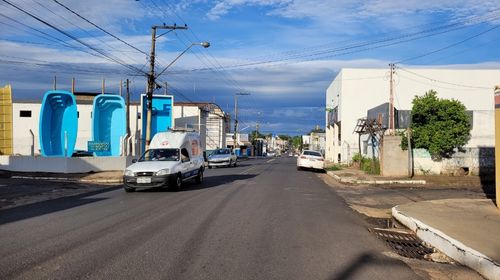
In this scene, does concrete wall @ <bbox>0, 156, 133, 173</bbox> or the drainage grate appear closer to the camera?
the drainage grate

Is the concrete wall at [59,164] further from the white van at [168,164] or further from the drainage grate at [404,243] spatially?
the drainage grate at [404,243]

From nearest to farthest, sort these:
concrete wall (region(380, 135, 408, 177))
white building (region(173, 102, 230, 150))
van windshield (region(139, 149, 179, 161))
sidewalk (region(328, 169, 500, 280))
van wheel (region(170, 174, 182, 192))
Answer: sidewalk (region(328, 169, 500, 280)), van wheel (region(170, 174, 182, 192)), van windshield (region(139, 149, 179, 161)), concrete wall (region(380, 135, 408, 177)), white building (region(173, 102, 230, 150))

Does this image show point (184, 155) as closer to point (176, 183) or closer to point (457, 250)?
point (176, 183)

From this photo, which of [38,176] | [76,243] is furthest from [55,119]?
[76,243]

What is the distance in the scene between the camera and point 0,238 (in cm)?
873

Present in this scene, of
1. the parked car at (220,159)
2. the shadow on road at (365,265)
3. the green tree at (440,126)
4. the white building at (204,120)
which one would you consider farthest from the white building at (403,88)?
the shadow on road at (365,265)

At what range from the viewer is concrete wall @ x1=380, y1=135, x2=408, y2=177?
26.5 m

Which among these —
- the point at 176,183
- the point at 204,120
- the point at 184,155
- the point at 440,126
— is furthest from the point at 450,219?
the point at 204,120

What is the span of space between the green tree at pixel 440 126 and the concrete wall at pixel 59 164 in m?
15.9

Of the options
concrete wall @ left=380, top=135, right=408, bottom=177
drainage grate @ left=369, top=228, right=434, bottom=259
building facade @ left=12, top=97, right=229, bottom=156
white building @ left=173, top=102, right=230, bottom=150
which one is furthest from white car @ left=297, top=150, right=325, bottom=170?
white building @ left=173, top=102, right=230, bottom=150

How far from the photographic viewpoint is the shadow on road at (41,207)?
11558mm

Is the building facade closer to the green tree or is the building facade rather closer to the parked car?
the parked car

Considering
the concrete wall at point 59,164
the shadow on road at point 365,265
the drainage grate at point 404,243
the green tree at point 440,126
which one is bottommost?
the drainage grate at point 404,243

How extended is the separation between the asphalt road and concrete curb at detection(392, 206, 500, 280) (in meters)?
0.91
